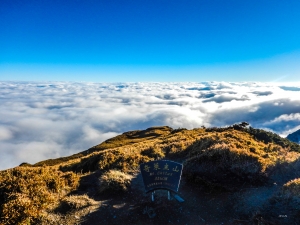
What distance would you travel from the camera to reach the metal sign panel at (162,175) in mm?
9180

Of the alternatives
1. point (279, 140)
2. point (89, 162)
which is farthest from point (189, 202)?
point (279, 140)

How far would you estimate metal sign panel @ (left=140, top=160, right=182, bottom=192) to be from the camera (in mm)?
9180

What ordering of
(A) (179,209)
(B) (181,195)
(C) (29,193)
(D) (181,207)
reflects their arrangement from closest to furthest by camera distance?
(A) (179,209)
(D) (181,207)
(C) (29,193)
(B) (181,195)

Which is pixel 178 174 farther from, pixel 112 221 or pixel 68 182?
pixel 68 182

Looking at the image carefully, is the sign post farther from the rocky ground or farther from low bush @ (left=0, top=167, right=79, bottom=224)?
low bush @ (left=0, top=167, right=79, bottom=224)

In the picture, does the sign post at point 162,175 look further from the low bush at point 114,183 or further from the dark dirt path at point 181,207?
the low bush at point 114,183

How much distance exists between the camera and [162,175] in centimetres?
930

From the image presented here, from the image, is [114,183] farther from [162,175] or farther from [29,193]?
[29,193]

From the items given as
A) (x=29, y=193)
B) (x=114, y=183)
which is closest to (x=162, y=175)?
(x=114, y=183)

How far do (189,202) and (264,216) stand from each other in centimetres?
309

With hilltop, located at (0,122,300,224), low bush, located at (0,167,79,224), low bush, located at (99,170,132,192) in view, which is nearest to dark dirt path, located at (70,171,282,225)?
hilltop, located at (0,122,300,224)

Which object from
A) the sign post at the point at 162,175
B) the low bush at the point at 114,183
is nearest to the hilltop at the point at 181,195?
the low bush at the point at 114,183

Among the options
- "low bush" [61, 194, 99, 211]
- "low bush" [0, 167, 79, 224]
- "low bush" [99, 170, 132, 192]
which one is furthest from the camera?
"low bush" [99, 170, 132, 192]

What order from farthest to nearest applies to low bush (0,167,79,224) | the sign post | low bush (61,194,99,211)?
the sign post
low bush (61,194,99,211)
low bush (0,167,79,224)
